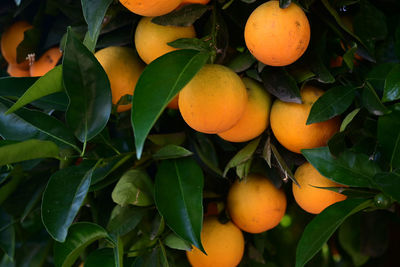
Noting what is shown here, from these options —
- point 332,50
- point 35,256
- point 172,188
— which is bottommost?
point 35,256

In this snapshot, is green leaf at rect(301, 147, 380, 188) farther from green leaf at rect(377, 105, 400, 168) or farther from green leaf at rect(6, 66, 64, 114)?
green leaf at rect(6, 66, 64, 114)

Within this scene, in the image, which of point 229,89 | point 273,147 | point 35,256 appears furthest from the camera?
point 35,256

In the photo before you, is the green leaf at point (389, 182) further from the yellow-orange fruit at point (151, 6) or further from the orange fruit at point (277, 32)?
the yellow-orange fruit at point (151, 6)

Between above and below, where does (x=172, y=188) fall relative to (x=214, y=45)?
below

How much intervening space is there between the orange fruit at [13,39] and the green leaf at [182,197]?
0.46 m

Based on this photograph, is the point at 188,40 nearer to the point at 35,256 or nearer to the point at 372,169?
the point at 372,169

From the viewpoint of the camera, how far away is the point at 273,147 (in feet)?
2.38

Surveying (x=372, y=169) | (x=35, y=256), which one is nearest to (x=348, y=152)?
(x=372, y=169)

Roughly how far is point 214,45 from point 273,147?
190mm

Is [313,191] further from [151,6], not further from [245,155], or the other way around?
[151,6]

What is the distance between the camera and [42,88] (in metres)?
0.64

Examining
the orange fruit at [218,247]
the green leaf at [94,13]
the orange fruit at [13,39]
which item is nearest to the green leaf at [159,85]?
the green leaf at [94,13]

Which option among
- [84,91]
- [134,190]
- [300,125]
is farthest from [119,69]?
[300,125]

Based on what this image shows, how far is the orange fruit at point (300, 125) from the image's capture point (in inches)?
26.8
